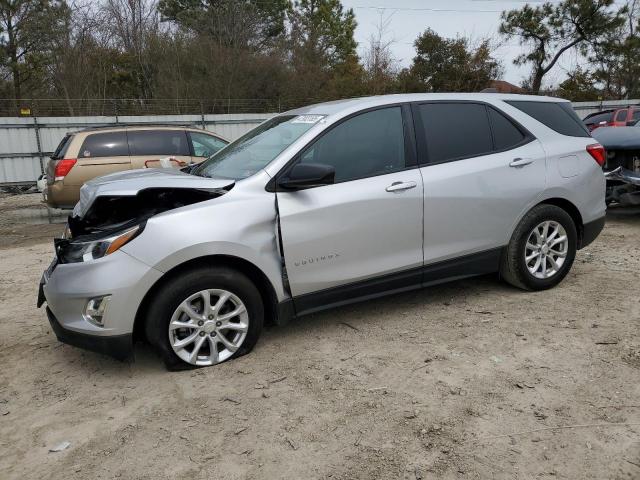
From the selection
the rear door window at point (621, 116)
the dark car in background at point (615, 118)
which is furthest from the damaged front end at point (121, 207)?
the rear door window at point (621, 116)

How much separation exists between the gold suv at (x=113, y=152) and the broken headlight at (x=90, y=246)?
5061 millimetres

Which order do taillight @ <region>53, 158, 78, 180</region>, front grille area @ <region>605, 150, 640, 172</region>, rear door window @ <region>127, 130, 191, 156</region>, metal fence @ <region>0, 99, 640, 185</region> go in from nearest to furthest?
front grille area @ <region>605, 150, 640, 172</region> → taillight @ <region>53, 158, 78, 180</region> → rear door window @ <region>127, 130, 191, 156</region> → metal fence @ <region>0, 99, 640, 185</region>

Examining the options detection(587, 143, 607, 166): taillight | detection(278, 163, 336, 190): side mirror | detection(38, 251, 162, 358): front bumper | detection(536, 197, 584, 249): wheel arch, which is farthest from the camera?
detection(587, 143, 607, 166): taillight

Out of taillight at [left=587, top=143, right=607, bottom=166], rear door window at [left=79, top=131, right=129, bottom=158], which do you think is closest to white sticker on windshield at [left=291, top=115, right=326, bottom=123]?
taillight at [left=587, top=143, right=607, bottom=166]

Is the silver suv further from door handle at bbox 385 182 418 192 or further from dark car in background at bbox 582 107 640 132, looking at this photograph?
dark car in background at bbox 582 107 640 132

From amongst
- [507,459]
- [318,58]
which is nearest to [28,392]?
[507,459]

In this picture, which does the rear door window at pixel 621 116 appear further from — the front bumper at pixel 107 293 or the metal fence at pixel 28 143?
the front bumper at pixel 107 293

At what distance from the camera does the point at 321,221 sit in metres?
3.48

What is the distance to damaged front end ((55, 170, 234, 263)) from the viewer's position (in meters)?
3.16

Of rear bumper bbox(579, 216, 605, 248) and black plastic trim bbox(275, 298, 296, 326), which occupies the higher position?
rear bumper bbox(579, 216, 605, 248)

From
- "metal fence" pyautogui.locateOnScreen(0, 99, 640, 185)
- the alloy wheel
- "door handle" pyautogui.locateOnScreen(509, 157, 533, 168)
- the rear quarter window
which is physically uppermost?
"metal fence" pyautogui.locateOnScreen(0, 99, 640, 185)

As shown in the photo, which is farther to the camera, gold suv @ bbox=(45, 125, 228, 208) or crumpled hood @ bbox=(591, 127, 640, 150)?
gold suv @ bbox=(45, 125, 228, 208)

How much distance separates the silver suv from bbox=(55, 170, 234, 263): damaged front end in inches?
0.6

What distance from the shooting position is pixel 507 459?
243cm
